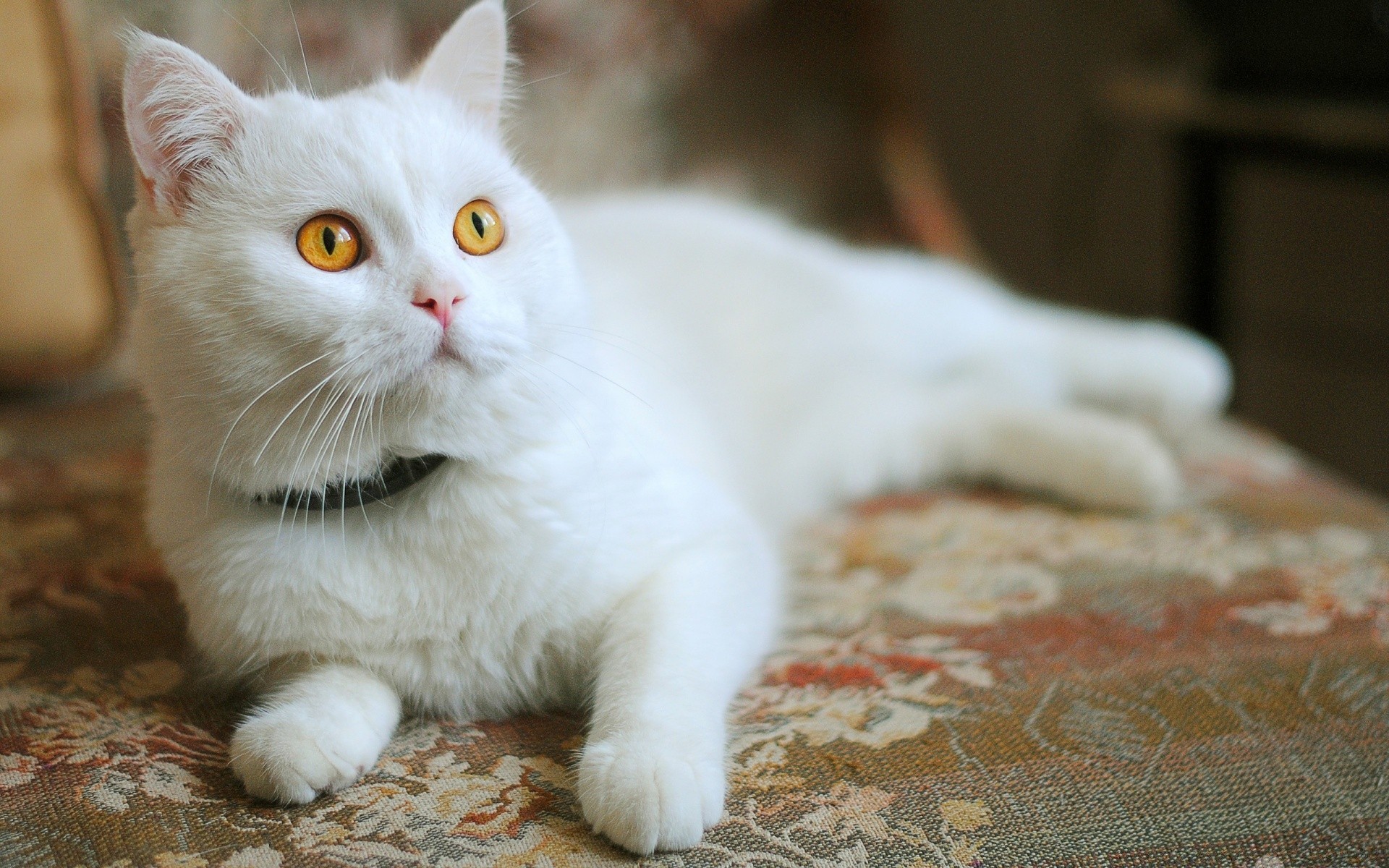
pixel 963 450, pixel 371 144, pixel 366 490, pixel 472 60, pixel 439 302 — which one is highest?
pixel 472 60

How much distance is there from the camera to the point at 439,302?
867 mm

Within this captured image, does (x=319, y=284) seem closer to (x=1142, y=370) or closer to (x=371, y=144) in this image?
(x=371, y=144)

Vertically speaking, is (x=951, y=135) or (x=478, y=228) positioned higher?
(x=951, y=135)

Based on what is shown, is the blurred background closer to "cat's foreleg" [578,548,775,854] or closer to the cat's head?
the cat's head

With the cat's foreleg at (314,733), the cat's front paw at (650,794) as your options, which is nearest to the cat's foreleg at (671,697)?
the cat's front paw at (650,794)

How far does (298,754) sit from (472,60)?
2.51ft

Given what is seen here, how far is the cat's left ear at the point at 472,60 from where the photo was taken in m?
1.09

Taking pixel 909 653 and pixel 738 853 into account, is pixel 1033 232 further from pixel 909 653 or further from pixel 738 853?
pixel 738 853

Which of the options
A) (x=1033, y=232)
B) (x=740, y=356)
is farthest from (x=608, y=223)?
(x=1033, y=232)

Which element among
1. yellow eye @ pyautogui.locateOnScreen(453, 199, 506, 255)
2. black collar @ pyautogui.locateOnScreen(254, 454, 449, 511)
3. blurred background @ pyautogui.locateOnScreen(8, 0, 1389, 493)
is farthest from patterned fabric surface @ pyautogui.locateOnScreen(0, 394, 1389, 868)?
blurred background @ pyautogui.locateOnScreen(8, 0, 1389, 493)

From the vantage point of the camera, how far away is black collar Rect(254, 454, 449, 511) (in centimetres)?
98

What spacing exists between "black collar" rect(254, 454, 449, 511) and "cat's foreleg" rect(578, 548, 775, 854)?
0.27 metres

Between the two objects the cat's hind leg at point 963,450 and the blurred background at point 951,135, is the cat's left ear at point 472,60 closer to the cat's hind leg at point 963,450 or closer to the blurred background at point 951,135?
the blurred background at point 951,135

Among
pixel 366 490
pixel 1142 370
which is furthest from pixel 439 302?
pixel 1142 370
